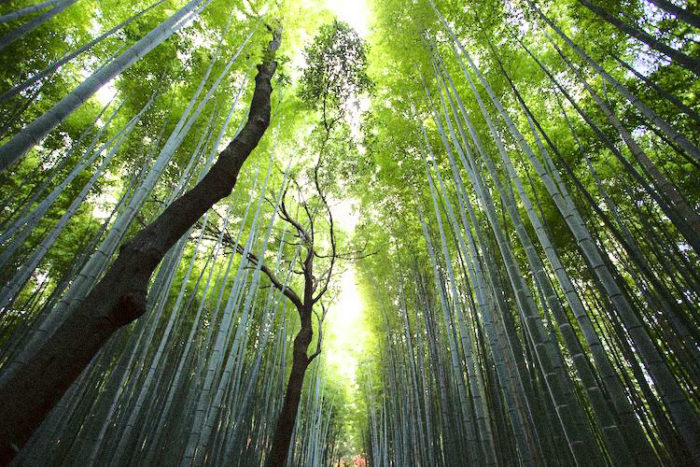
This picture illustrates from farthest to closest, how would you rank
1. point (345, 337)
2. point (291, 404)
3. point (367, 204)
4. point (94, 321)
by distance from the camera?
1. point (345, 337)
2. point (367, 204)
3. point (291, 404)
4. point (94, 321)

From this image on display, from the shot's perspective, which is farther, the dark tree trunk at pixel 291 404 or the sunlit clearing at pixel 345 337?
the sunlit clearing at pixel 345 337

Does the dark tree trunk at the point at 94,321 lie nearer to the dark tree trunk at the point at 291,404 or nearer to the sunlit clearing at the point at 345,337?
the dark tree trunk at the point at 291,404

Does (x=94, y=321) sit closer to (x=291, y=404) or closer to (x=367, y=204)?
(x=291, y=404)

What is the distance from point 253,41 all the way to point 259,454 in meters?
7.12

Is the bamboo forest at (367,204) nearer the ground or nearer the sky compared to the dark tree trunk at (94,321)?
nearer the sky

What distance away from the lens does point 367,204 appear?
19.7 feet

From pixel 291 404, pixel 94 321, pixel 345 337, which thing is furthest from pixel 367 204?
pixel 345 337

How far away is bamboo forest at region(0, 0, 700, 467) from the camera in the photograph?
68.4 inches

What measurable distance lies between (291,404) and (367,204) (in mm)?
3669

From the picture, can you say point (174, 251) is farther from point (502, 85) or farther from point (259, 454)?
point (259, 454)

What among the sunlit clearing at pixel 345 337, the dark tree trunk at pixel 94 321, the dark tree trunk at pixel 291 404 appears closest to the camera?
the dark tree trunk at pixel 94 321

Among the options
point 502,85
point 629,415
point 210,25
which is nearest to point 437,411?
point 629,415

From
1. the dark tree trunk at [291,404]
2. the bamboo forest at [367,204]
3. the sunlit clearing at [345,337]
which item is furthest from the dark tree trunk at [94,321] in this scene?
the sunlit clearing at [345,337]

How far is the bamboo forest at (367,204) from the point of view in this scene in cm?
174
